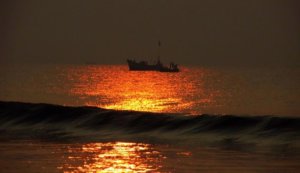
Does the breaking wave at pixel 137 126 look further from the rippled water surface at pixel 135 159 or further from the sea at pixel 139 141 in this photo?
the rippled water surface at pixel 135 159

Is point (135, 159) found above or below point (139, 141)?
below

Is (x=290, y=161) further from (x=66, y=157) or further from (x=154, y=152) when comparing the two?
(x=66, y=157)

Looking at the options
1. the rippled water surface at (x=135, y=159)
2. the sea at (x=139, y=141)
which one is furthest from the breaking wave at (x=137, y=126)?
the rippled water surface at (x=135, y=159)

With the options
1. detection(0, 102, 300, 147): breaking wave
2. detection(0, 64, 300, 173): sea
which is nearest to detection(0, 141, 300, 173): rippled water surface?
detection(0, 64, 300, 173): sea

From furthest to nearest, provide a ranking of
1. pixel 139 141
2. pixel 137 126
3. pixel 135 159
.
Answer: pixel 137 126 < pixel 139 141 < pixel 135 159

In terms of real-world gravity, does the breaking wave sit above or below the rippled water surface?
above

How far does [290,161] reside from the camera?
93.1 feet

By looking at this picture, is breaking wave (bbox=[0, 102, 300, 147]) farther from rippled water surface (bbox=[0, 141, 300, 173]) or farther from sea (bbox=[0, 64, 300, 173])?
rippled water surface (bbox=[0, 141, 300, 173])

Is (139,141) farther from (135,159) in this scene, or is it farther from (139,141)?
(135,159)

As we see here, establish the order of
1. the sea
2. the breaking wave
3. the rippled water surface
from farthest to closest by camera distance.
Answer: the breaking wave, the sea, the rippled water surface

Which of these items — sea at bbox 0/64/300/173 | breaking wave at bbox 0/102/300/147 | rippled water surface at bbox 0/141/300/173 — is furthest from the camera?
breaking wave at bbox 0/102/300/147

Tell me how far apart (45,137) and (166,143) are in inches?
269

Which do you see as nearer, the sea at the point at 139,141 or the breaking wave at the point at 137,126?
the sea at the point at 139,141

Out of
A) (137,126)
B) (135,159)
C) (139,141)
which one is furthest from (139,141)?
(135,159)
